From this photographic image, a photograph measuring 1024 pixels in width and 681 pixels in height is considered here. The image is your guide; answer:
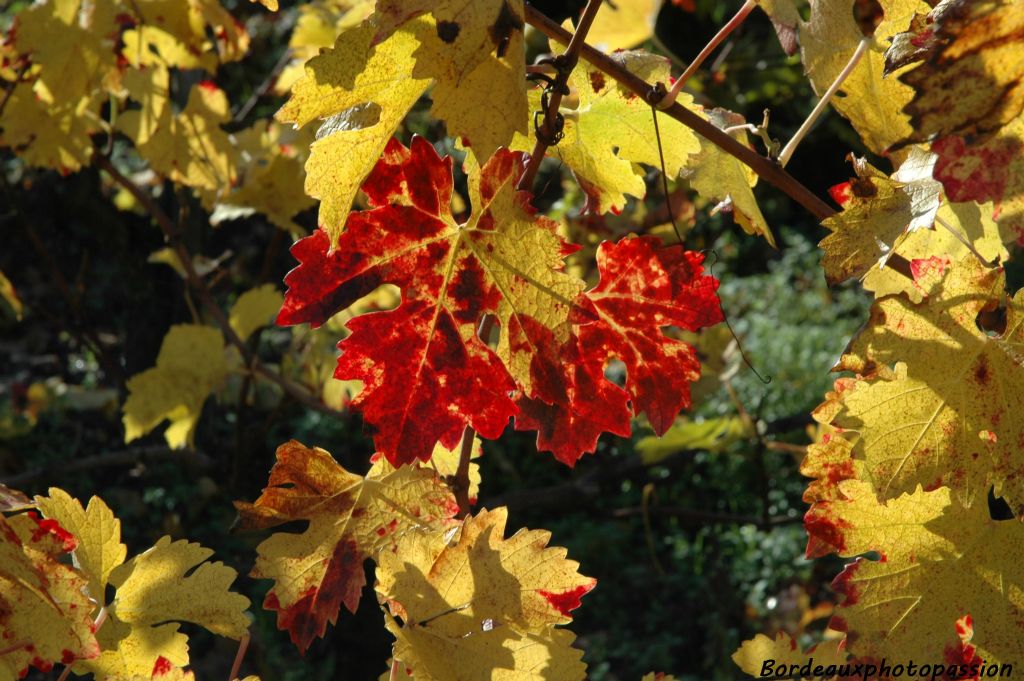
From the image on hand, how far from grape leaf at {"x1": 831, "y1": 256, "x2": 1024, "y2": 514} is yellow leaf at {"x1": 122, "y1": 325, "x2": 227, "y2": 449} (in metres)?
1.46

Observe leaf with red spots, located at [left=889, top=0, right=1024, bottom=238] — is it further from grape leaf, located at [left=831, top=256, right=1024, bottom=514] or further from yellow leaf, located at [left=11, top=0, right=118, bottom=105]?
yellow leaf, located at [left=11, top=0, right=118, bottom=105]

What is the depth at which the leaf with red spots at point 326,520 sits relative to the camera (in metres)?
0.89

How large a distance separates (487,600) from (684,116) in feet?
1.40

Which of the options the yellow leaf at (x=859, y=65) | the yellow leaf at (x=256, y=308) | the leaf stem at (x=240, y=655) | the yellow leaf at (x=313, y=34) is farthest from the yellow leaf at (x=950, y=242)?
the yellow leaf at (x=256, y=308)

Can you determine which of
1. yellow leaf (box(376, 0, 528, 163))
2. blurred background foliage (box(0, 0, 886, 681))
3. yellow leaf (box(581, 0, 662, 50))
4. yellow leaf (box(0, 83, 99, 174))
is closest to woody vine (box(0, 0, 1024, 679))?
yellow leaf (box(376, 0, 528, 163))

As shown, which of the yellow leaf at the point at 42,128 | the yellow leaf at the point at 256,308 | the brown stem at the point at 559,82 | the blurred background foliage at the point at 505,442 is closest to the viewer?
the brown stem at the point at 559,82

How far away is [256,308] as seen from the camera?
2098 millimetres

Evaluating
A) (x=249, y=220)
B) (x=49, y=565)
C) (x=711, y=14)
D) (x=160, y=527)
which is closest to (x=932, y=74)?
(x=49, y=565)

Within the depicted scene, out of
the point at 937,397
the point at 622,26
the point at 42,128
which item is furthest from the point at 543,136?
the point at 42,128

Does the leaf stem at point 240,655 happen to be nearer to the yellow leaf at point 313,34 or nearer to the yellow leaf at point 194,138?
the yellow leaf at point 194,138

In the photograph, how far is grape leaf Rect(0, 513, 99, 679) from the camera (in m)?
0.70

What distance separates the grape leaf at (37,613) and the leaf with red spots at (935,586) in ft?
1.99

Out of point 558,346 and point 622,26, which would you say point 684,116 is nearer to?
point 558,346

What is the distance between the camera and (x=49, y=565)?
0.79 meters
